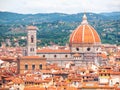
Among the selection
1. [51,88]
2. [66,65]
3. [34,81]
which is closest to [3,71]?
[66,65]

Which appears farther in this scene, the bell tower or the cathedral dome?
the cathedral dome

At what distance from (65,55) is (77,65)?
6.77m

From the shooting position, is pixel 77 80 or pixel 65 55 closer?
pixel 77 80

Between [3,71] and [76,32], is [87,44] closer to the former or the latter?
[76,32]

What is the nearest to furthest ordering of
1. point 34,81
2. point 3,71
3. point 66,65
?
1. point 34,81
2. point 3,71
3. point 66,65

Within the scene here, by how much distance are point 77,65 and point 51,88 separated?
56417mm

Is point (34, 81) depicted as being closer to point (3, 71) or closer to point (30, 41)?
point (3, 71)

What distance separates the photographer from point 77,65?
420ft

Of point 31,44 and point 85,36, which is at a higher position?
point 31,44

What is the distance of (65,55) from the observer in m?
134

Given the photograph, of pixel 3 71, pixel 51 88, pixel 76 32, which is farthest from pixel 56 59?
pixel 51 88

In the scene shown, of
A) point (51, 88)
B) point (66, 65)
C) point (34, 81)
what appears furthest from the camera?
point (66, 65)

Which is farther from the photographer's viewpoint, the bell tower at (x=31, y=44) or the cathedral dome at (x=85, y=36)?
the cathedral dome at (x=85, y=36)

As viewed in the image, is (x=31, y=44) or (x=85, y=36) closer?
(x=31, y=44)
